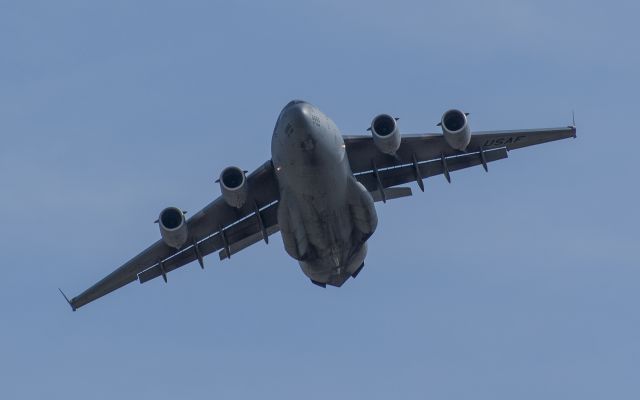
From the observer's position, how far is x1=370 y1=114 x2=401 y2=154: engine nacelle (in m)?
29.4

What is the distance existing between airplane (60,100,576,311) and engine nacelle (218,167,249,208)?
0.02 m

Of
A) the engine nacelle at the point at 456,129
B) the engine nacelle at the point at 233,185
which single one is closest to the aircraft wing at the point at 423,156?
the engine nacelle at the point at 456,129

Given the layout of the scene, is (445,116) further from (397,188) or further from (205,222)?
(205,222)

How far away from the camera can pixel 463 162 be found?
31.9 metres

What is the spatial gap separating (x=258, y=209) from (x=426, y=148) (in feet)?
15.2

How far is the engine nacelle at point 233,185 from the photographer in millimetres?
29781

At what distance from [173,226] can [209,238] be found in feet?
8.57

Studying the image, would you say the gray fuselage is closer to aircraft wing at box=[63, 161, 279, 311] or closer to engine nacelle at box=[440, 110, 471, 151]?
aircraft wing at box=[63, 161, 279, 311]

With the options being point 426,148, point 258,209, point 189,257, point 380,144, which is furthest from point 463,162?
point 189,257

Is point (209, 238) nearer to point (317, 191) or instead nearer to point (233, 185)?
point (233, 185)

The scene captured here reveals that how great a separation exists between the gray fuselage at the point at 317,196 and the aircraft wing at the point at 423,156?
1.80 m

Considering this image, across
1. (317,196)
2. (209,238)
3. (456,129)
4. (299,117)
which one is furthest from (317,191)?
(209,238)

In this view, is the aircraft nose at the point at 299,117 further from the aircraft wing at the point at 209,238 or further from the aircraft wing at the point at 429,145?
the aircraft wing at the point at 209,238

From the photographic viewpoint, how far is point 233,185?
98.0ft
